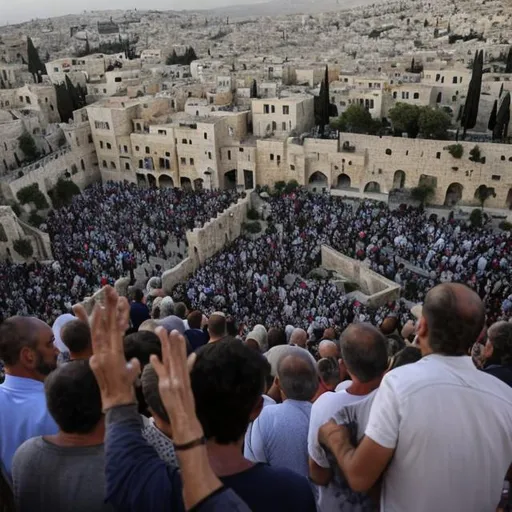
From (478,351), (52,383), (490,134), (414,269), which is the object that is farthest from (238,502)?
(490,134)

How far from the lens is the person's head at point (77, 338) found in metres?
4.97

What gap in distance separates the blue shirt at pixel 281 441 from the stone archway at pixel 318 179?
75.7 ft

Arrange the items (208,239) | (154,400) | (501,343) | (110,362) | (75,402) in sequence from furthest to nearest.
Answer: (208,239), (501,343), (154,400), (75,402), (110,362)

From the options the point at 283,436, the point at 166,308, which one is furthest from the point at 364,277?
the point at 283,436

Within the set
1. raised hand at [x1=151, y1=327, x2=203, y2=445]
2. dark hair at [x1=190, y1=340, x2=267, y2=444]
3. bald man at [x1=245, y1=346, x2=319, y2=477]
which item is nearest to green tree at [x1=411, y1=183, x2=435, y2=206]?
bald man at [x1=245, y1=346, x2=319, y2=477]

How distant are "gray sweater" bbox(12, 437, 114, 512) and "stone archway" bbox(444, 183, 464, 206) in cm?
2437

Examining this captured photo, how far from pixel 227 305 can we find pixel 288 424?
12.1 meters

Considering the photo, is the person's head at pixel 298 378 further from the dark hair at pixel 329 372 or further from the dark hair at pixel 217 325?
the dark hair at pixel 217 325

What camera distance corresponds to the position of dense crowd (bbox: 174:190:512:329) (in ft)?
50.5

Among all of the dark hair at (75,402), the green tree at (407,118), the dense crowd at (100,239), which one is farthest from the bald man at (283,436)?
the green tree at (407,118)

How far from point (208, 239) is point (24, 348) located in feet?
57.9

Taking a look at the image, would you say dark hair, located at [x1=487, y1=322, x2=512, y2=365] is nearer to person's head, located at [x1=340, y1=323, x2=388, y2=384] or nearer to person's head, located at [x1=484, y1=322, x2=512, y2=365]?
person's head, located at [x1=484, y1=322, x2=512, y2=365]

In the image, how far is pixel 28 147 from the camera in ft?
92.8

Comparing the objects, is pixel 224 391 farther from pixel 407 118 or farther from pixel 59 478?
pixel 407 118
